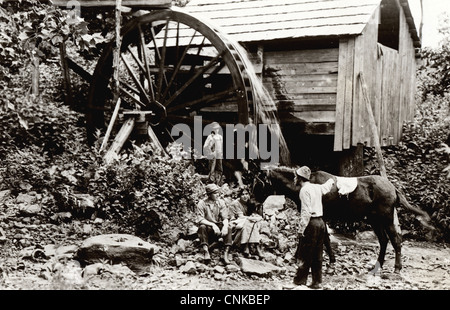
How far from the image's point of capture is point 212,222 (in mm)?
7070

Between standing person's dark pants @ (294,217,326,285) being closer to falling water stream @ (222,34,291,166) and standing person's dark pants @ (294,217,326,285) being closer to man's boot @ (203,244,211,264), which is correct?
man's boot @ (203,244,211,264)

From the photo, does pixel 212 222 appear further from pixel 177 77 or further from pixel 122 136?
pixel 177 77

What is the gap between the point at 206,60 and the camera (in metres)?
11.9

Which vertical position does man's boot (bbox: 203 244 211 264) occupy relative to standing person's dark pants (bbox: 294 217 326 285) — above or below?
below

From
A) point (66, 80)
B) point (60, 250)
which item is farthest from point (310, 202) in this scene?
point (66, 80)

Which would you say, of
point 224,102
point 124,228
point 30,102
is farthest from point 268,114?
point 30,102

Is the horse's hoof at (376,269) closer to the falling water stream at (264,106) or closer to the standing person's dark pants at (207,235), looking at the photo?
the standing person's dark pants at (207,235)

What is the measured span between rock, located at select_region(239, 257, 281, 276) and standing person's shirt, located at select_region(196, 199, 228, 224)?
2.11 ft

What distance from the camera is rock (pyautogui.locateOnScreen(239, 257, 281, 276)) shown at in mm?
6551

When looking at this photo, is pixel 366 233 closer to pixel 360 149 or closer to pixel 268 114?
pixel 360 149

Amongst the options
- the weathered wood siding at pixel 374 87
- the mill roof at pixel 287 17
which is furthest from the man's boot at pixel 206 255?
the mill roof at pixel 287 17

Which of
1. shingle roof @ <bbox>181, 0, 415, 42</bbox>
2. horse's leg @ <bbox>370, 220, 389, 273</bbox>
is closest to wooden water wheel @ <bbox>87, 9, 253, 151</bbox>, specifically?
shingle roof @ <bbox>181, 0, 415, 42</bbox>

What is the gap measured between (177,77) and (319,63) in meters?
3.57
